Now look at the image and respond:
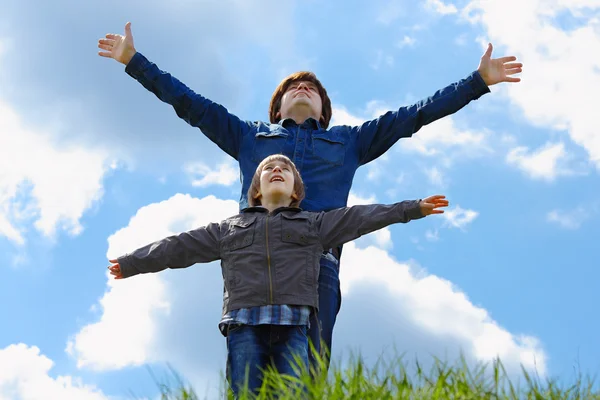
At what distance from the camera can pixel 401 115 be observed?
6.37 m

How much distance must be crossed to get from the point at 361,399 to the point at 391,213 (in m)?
1.46

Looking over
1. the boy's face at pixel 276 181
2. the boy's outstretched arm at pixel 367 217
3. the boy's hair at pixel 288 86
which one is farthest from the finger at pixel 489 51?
the boy's face at pixel 276 181

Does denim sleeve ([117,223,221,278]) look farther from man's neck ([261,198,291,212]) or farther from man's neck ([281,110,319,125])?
man's neck ([281,110,319,125])

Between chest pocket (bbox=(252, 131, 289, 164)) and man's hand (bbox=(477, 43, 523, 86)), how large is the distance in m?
A: 1.66

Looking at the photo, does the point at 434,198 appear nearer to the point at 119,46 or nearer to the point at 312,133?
the point at 312,133

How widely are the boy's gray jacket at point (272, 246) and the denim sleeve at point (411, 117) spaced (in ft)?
3.43

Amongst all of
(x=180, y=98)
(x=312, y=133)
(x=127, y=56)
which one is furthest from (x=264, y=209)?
(x=127, y=56)

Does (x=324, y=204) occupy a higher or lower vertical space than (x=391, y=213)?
higher

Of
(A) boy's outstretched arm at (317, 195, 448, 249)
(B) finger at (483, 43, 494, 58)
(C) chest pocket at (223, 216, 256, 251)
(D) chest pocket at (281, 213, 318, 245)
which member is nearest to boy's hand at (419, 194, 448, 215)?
(A) boy's outstretched arm at (317, 195, 448, 249)

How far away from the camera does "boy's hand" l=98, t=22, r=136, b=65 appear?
261 inches

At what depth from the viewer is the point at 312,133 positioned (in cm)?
612

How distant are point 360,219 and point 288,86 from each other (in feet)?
5.23

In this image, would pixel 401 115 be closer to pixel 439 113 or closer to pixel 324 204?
pixel 439 113

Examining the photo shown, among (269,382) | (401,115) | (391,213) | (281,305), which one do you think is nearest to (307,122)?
(401,115)
